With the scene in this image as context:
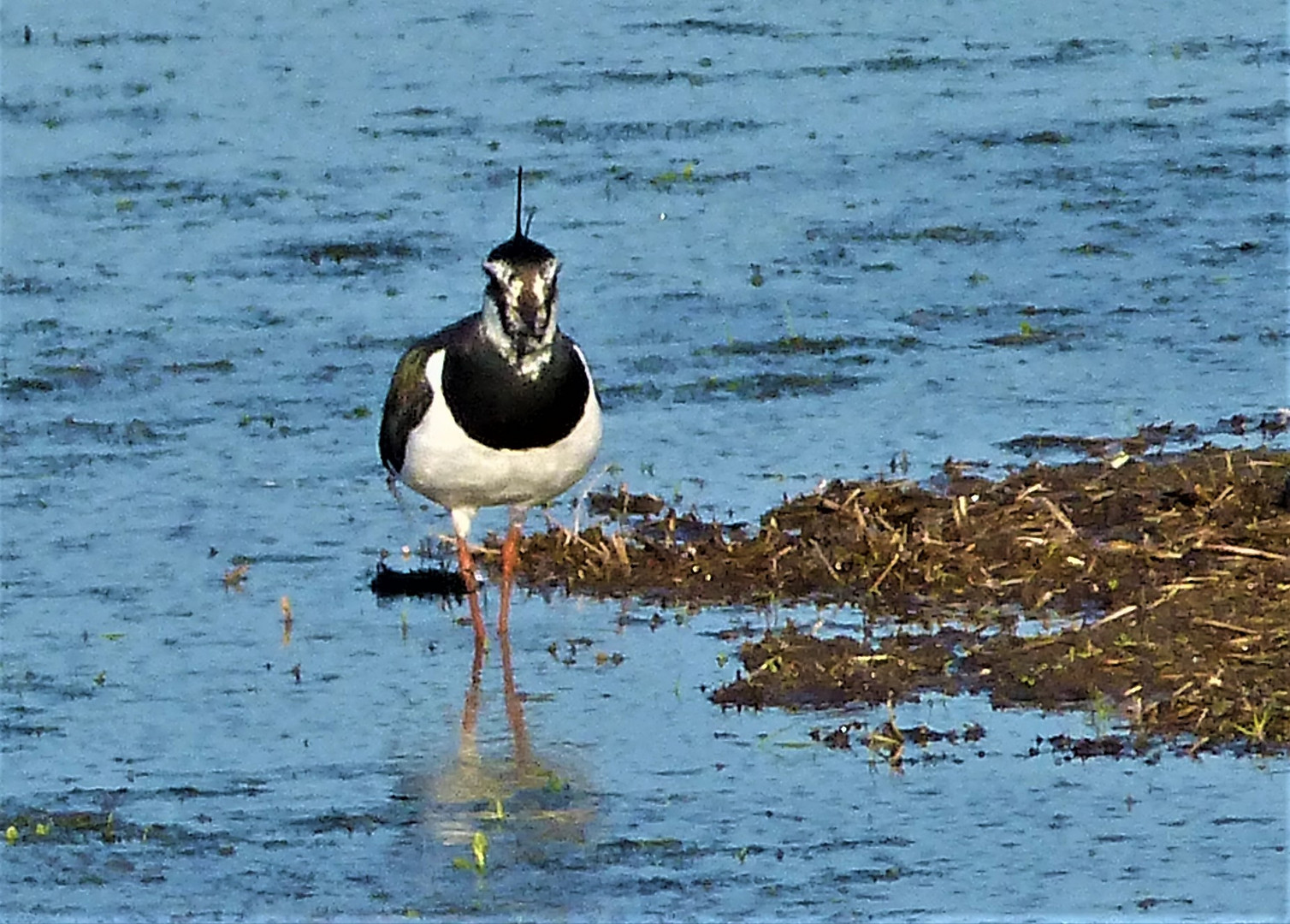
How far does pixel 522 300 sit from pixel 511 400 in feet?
0.91

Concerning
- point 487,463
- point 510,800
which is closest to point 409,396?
point 487,463

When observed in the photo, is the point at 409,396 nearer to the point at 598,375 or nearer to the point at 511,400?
the point at 511,400

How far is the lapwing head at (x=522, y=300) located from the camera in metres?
8.25

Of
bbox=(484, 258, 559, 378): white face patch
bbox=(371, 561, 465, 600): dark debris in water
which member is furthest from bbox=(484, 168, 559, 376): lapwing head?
bbox=(371, 561, 465, 600): dark debris in water

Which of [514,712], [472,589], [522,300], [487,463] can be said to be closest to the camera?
[514,712]

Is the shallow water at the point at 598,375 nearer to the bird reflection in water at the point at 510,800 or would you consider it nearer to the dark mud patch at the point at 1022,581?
the bird reflection in water at the point at 510,800

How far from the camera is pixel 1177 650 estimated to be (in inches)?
293

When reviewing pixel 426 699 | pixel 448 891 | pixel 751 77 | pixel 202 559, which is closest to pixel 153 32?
pixel 751 77

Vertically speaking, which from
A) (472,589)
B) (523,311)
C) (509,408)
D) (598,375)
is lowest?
(472,589)

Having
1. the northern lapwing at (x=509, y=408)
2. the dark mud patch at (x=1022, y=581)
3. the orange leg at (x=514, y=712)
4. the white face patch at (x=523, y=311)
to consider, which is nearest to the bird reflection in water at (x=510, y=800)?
the orange leg at (x=514, y=712)

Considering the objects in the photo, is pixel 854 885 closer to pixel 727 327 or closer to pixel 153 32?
pixel 727 327

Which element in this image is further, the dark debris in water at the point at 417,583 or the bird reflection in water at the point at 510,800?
the dark debris in water at the point at 417,583

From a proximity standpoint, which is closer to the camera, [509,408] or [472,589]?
[509,408]

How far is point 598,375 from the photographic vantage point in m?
10.7
